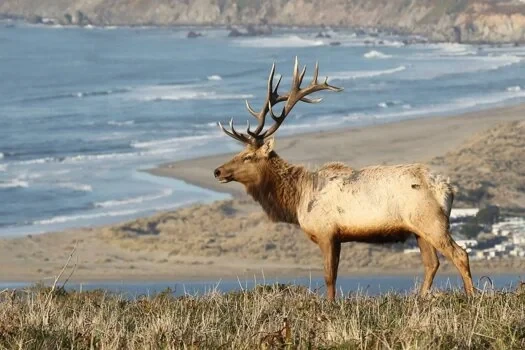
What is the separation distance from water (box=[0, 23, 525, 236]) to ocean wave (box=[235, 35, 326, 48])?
203cm

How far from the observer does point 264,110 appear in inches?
503

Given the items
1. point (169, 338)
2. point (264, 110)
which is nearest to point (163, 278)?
point (264, 110)

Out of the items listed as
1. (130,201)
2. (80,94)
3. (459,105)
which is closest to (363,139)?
(130,201)

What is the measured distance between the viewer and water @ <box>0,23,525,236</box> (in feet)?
117

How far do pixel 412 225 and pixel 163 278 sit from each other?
50.6 feet

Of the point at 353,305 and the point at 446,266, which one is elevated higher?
the point at 353,305

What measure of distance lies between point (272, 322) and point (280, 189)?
12.4ft

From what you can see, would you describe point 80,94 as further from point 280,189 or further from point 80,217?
point 280,189

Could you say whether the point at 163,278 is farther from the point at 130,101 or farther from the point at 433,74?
the point at 433,74

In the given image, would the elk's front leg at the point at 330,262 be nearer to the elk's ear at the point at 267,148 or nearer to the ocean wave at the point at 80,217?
the elk's ear at the point at 267,148

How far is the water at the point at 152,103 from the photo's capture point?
35781mm

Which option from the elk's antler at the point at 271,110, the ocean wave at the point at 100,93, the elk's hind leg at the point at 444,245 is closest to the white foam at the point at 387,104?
the ocean wave at the point at 100,93

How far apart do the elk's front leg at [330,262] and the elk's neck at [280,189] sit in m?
0.62

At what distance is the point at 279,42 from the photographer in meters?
135
